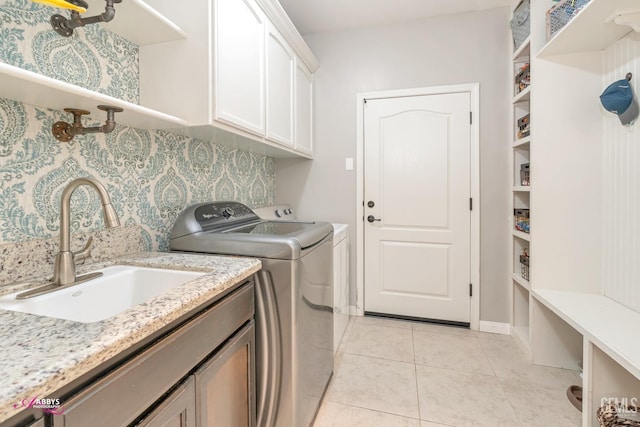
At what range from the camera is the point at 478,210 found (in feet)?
7.85

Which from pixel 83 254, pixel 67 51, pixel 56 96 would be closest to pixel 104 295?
pixel 83 254

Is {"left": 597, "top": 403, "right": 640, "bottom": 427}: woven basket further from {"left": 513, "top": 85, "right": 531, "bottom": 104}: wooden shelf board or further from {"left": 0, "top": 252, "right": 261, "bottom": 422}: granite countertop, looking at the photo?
{"left": 513, "top": 85, "right": 531, "bottom": 104}: wooden shelf board

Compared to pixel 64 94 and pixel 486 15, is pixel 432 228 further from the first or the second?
pixel 64 94

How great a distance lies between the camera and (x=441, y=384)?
5.71 ft

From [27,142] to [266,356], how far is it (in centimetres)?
107

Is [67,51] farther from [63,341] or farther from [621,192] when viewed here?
[621,192]

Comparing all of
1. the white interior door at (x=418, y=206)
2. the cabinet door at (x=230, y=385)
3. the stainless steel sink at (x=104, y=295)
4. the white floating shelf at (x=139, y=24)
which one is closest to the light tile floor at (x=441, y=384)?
the white interior door at (x=418, y=206)

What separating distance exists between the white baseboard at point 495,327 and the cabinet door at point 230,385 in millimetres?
2050

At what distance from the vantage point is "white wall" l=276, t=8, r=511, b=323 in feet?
7.66

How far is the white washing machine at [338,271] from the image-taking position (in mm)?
2054

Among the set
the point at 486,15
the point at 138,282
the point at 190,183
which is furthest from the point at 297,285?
the point at 486,15

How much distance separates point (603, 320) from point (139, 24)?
245 centimetres

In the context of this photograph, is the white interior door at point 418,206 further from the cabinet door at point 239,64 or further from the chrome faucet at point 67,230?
the chrome faucet at point 67,230

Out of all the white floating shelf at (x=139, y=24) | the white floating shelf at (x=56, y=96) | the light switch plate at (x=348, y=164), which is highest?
the white floating shelf at (x=139, y=24)
